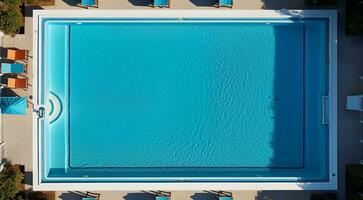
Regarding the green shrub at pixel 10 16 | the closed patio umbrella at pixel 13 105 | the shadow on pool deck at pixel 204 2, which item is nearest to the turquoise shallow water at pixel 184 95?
the shadow on pool deck at pixel 204 2

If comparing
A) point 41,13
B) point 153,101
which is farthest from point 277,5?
point 41,13

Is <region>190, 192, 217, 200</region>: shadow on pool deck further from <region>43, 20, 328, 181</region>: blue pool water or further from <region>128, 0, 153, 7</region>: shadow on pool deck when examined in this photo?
<region>128, 0, 153, 7</region>: shadow on pool deck

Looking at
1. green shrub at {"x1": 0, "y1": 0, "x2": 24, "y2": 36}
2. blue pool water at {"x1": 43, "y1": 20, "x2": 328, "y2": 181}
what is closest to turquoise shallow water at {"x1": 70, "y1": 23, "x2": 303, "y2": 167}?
blue pool water at {"x1": 43, "y1": 20, "x2": 328, "y2": 181}

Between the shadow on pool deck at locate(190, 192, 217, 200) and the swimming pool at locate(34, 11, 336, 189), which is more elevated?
the swimming pool at locate(34, 11, 336, 189)

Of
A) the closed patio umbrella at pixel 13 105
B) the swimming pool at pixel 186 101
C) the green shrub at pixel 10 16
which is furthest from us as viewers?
the swimming pool at pixel 186 101

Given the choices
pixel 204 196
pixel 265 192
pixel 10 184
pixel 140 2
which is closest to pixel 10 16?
pixel 140 2

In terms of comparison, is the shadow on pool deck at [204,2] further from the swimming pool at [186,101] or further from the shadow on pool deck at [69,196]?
the shadow on pool deck at [69,196]
